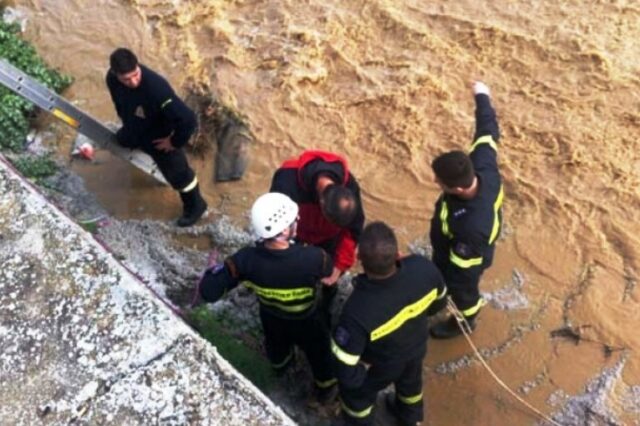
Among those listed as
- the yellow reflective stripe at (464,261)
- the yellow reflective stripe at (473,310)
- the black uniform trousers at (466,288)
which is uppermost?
the yellow reflective stripe at (464,261)

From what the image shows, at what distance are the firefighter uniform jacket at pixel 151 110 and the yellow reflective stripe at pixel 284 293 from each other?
5.86 feet

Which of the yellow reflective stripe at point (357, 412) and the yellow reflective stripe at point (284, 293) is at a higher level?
the yellow reflective stripe at point (284, 293)

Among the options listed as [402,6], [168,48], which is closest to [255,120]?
[168,48]

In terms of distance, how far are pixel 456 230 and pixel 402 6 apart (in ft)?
13.6

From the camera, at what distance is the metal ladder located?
5.38m

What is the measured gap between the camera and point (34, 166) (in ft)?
22.0

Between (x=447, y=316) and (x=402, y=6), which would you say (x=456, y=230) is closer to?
(x=447, y=316)

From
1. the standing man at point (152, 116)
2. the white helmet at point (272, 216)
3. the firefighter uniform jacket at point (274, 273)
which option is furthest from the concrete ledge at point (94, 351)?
the standing man at point (152, 116)

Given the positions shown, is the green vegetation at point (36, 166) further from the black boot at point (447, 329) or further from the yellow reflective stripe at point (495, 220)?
the yellow reflective stripe at point (495, 220)

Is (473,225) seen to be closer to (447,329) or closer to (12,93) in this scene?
(447,329)

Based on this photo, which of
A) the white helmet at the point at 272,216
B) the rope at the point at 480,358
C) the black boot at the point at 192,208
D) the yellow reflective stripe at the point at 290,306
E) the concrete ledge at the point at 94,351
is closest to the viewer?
the concrete ledge at the point at 94,351

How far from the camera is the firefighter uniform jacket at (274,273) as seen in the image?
13.5ft

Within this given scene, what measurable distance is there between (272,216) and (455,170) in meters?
1.09

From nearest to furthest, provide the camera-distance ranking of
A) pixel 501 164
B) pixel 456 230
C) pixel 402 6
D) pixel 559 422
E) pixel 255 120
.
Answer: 1. pixel 456 230
2. pixel 559 422
3. pixel 501 164
4. pixel 255 120
5. pixel 402 6
